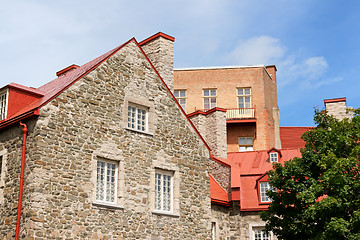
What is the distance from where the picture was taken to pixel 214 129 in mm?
25375

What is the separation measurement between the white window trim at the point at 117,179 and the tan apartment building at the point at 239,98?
17.3 meters

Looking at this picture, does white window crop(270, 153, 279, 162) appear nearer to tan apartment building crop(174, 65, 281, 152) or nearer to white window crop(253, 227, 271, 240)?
white window crop(253, 227, 271, 240)

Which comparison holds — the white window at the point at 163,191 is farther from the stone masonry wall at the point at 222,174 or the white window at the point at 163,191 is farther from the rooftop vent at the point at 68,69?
the rooftop vent at the point at 68,69

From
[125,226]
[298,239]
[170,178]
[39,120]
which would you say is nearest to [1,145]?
[39,120]

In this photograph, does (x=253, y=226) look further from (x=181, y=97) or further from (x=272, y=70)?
(x=272, y=70)

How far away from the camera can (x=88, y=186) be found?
49.0 feet

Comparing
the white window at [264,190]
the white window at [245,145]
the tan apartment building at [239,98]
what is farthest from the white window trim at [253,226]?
the white window at [245,145]

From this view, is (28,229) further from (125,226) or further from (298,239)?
(298,239)

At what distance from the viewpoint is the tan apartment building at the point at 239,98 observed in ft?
108

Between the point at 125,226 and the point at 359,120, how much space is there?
865 centimetres

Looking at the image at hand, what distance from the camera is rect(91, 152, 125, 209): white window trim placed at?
49.6 feet

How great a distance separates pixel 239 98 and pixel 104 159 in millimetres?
19942

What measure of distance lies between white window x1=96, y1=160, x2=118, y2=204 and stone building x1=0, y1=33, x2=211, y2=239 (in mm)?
31

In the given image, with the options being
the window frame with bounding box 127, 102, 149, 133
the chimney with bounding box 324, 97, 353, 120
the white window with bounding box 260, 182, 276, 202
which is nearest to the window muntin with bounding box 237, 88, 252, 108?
the chimney with bounding box 324, 97, 353, 120
